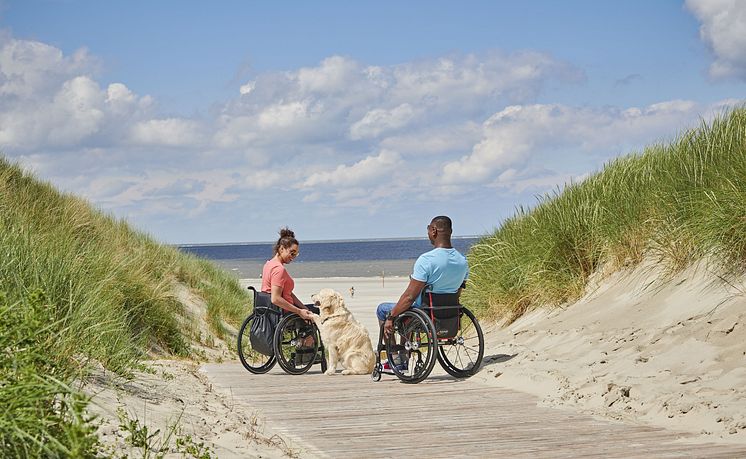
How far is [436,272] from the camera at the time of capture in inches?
345

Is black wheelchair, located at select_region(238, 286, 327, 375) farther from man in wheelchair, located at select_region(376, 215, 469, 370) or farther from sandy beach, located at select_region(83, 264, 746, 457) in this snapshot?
man in wheelchair, located at select_region(376, 215, 469, 370)

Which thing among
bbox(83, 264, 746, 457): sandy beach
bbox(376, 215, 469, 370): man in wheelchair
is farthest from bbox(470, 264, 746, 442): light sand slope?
bbox(376, 215, 469, 370): man in wheelchair

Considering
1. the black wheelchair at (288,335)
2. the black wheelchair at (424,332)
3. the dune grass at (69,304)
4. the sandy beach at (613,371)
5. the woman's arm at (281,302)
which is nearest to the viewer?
the dune grass at (69,304)

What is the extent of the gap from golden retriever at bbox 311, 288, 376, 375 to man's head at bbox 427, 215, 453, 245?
1.31 m

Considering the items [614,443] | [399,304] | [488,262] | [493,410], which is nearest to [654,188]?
[488,262]

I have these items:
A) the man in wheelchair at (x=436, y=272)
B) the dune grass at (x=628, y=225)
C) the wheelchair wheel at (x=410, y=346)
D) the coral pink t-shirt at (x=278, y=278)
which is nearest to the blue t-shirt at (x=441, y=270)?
the man in wheelchair at (x=436, y=272)

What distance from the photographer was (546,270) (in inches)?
463

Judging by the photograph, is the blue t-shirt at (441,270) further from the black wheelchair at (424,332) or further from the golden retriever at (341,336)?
the golden retriever at (341,336)

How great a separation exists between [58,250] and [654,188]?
7.27 meters

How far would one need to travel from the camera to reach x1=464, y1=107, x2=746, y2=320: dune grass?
29.2ft

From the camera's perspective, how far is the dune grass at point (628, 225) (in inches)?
351

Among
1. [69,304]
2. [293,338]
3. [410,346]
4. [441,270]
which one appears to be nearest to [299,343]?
[293,338]

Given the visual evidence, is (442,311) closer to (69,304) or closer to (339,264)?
(69,304)

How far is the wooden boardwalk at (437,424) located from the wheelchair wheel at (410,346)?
0.51 feet
